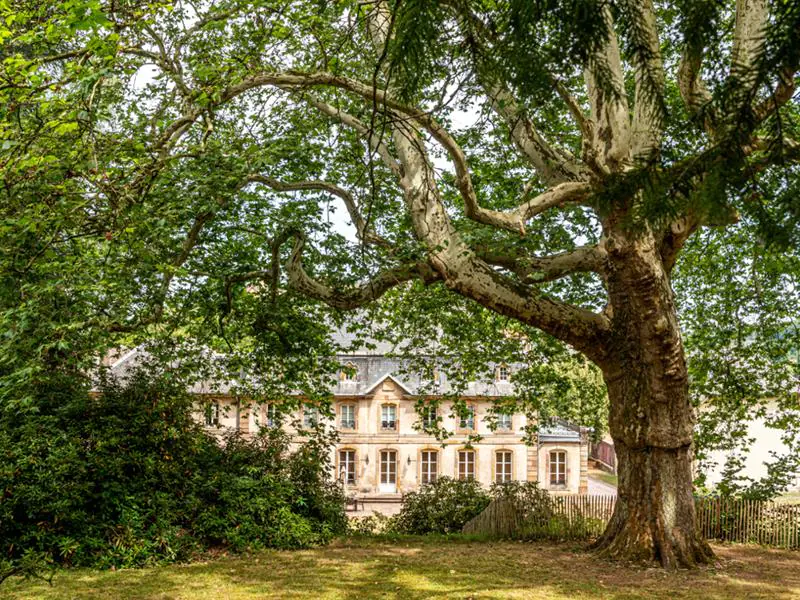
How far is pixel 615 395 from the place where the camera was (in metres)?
10.5

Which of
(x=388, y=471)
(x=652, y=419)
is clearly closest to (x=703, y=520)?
(x=652, y=419)

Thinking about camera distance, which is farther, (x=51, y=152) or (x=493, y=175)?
(x=493, y=175)

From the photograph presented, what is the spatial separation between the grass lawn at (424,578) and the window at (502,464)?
2791cm

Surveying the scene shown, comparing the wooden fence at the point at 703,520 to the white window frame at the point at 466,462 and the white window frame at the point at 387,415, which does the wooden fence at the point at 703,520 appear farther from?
the white window frame at the point at 466,462

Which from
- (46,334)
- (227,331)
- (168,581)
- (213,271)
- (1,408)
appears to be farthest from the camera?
(227,331)

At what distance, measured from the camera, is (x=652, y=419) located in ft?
32.9

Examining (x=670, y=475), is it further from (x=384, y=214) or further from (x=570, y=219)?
(x=384, y=214)

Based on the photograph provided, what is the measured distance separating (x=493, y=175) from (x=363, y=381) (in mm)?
26869

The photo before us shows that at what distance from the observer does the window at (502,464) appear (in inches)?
1535

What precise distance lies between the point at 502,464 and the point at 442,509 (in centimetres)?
2347

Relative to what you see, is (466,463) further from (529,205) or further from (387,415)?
(529,205)

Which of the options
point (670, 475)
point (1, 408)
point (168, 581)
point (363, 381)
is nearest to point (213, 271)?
point (1, 408)

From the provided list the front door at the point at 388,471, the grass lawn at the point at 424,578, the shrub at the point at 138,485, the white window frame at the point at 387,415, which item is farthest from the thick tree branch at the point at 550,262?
the front door at the point at 388,471

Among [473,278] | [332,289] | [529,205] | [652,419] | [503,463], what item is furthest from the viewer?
[503,463]
